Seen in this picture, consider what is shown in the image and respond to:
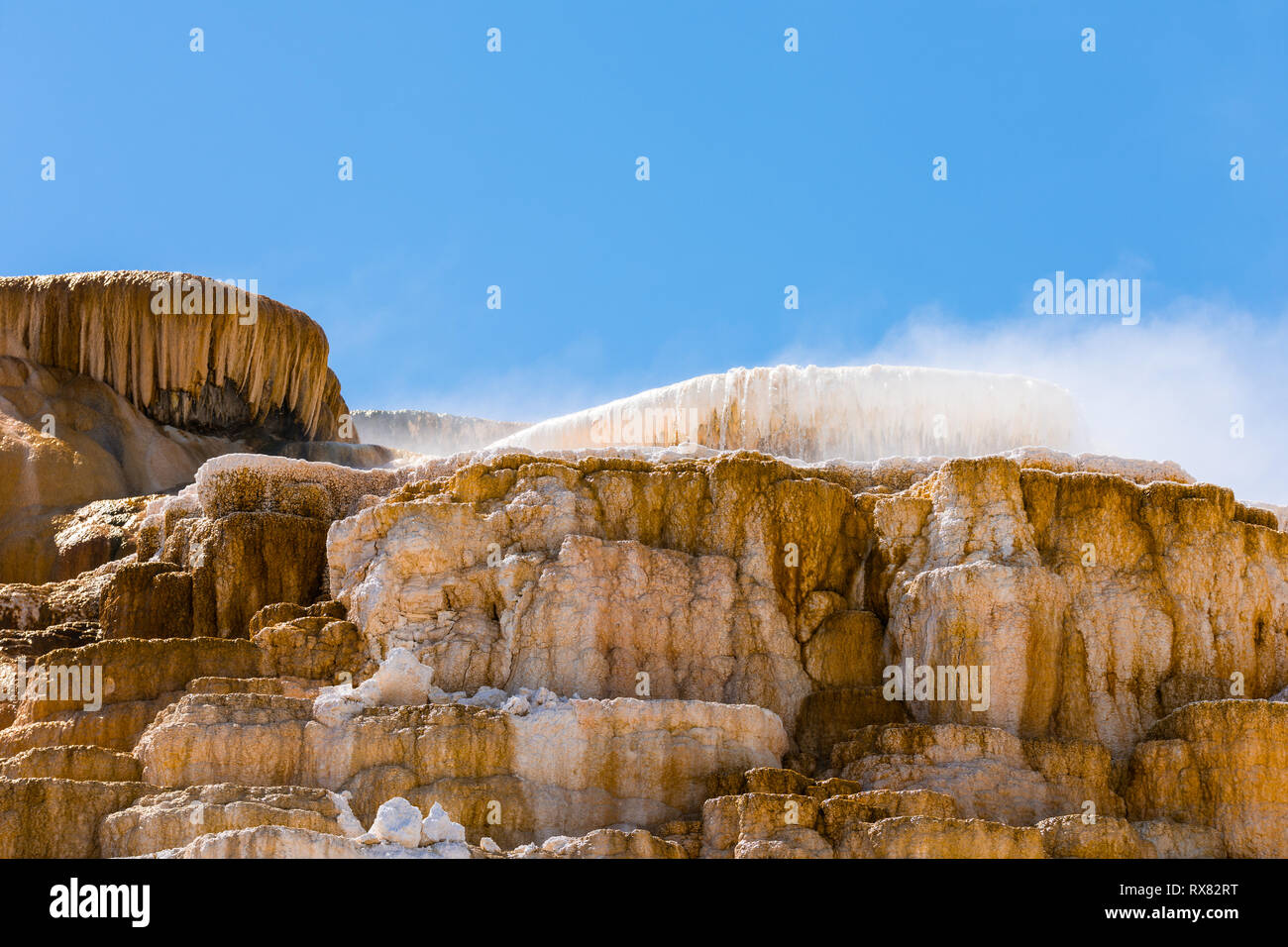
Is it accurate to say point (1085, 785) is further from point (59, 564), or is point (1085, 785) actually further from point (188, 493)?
point (59, 564)

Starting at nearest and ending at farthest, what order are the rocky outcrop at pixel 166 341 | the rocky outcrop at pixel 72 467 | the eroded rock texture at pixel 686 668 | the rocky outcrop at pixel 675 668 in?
1. the rocky outcrop at pixel 675 668
2. the eroded rock texture at pixel 686 668
3. the rocky outcrop at pixel 72 467
4. the rocky outcrop at pixel 166 341

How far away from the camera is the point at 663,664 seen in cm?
2517

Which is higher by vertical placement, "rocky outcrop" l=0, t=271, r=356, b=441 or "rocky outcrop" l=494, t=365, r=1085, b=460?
"rocky outcrop" l=0, t=271, r=356, b=441

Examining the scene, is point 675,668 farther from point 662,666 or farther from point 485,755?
point 485,755

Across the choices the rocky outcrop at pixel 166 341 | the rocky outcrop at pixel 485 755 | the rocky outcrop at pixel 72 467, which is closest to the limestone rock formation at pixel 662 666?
the rocky outcrop at pixel 485 755

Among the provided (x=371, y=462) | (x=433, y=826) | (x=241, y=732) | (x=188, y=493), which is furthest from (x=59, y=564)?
(x=433, y=826)

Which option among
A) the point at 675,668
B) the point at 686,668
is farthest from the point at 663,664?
the point at 686,668

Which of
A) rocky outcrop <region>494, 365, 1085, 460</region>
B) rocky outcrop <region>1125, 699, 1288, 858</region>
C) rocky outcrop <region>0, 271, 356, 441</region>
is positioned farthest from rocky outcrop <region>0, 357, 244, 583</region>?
rocky outcrop <region>1125, 699, 1288, 858</region>

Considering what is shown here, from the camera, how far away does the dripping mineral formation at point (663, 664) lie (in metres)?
20.8

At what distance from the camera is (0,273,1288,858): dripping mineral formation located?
20.8 meters

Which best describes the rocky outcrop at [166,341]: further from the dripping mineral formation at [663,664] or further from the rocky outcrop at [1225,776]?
the rocky outcrop at [1225,776]

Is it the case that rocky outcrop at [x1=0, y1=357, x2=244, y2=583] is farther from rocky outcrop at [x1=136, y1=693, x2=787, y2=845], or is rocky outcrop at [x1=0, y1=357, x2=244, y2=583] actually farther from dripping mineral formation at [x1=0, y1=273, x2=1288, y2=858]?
rocky outcrop at [x1=136, y1=693, x2=787, y2=845]
